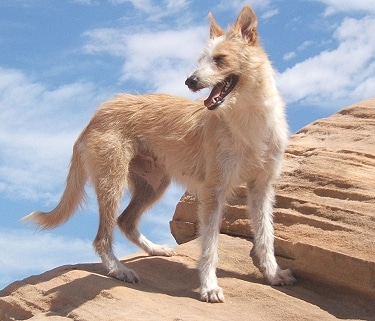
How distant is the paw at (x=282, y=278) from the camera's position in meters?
8.50

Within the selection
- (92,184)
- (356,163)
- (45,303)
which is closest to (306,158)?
(356,163)

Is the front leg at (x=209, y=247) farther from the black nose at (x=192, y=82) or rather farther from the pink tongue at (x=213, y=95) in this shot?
the black nose at (x=192, y=82)

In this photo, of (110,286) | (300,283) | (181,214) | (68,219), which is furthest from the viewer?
(181,214)

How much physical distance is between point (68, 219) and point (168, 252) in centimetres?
140

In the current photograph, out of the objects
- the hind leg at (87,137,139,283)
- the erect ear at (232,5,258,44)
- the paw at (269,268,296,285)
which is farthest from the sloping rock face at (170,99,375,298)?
the erect ear at (232,5,258,44)

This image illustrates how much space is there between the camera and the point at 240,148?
8.20 m

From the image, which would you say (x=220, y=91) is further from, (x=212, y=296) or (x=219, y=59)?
(x=212, y=296)

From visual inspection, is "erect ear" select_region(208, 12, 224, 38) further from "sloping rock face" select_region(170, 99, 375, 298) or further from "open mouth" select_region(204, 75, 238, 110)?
"sloping rock face" select_region(170, 99, 375, 298)

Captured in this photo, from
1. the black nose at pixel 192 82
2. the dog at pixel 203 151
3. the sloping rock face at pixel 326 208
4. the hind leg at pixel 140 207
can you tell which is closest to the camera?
the black nose at pixel 192 82

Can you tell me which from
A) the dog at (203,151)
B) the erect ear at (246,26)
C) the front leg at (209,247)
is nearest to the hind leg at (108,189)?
the dog at (203,151)

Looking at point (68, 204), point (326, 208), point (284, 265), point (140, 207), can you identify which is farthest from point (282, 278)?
point (68, 204)

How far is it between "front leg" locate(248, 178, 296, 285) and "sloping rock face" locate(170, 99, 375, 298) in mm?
274

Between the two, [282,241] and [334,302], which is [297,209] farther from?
[334,302]

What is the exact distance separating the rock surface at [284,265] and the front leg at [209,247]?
0.48 feet
